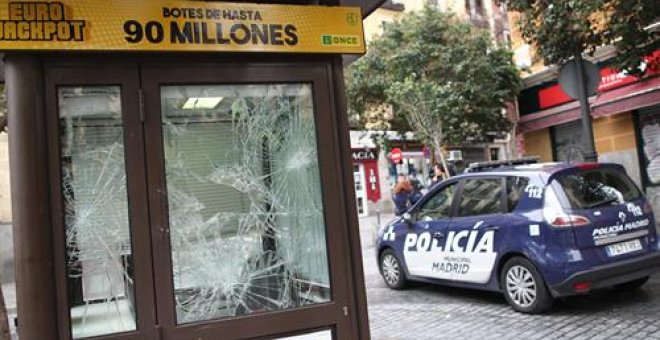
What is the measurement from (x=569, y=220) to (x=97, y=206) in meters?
4.79

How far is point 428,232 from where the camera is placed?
7988 millimetres

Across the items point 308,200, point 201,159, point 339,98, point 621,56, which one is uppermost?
point 621,56

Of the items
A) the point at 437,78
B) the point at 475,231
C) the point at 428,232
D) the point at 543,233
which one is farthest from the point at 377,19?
the point at 543,233

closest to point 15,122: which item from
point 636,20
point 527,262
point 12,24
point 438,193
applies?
point 12,24

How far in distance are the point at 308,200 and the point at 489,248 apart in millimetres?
4080

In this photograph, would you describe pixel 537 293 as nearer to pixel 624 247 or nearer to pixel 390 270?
pixel 624 247

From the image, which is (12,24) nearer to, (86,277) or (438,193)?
(86,277)

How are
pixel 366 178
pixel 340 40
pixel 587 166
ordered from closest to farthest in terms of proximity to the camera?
pixel 340 40 → pixel 587 166 → pixel 366 178

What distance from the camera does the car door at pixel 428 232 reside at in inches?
308

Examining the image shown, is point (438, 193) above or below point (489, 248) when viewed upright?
above

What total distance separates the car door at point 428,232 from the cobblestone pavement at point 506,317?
0.42 m

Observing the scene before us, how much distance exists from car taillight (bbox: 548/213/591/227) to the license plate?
1.37ft

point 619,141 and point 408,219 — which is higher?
point 619,141

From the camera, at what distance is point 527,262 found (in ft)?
21.6
